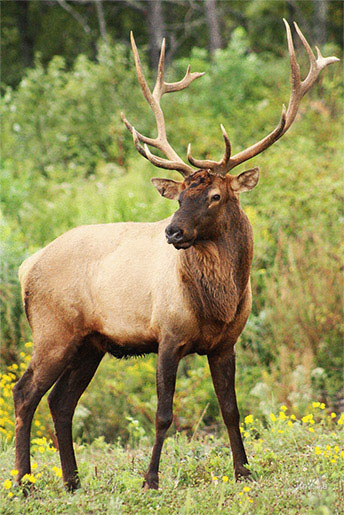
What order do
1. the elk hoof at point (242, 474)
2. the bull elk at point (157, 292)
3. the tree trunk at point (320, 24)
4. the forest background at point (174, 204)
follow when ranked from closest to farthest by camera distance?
the bull elk at point (157, 292), the elk hoof at point (242, 474), the forest background at point (174, 204), the tree trunk at point (320, 24)

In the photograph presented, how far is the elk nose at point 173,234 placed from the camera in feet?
13.5

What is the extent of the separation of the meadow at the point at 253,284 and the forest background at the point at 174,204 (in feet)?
0.08

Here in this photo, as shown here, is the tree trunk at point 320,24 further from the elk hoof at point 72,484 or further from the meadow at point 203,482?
the elk hoof at point 72,484

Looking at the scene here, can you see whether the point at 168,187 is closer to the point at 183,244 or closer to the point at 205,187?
the point at 205,187

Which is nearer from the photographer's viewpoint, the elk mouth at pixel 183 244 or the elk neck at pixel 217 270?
the elk mouth at pixel 183 244

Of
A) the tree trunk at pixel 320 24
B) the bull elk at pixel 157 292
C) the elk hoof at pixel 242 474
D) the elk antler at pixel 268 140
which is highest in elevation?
the tree trunk at pixel 320 24

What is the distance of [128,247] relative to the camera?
492cm

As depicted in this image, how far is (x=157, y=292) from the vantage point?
15.1ft

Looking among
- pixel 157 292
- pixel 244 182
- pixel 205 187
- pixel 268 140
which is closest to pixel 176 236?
pixel 205 187

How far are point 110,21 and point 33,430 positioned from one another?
65.2ft

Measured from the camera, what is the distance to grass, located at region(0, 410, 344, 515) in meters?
4.14

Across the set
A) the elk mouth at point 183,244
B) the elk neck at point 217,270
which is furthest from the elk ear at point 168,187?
the elk mouth at point 183,244

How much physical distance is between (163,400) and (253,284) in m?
4.30

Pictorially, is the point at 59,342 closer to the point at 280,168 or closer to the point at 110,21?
the point at 280,168
